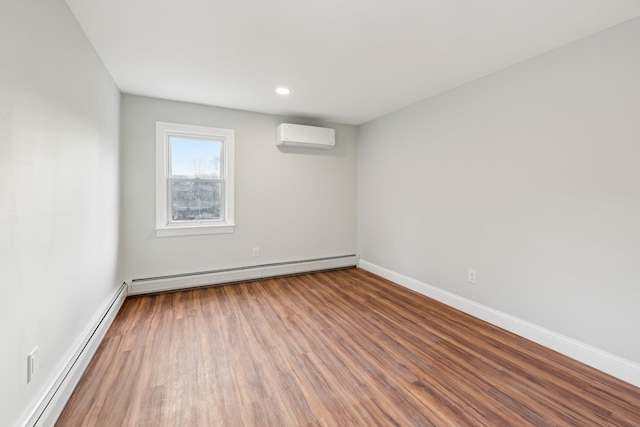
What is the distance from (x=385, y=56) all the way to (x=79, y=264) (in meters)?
2.86

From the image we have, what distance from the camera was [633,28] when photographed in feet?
6.00

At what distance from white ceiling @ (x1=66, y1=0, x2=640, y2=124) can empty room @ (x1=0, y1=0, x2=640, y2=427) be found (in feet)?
0.07

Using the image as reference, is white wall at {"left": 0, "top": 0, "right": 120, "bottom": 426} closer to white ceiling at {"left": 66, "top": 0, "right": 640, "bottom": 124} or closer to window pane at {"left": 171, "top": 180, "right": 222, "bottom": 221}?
white ceiling at {"left": 66, "top": 0, "right": 640, "bottom": 124}

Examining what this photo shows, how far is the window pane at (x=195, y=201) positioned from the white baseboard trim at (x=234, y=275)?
2.52 feet

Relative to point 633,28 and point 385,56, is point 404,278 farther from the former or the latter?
point 633,28

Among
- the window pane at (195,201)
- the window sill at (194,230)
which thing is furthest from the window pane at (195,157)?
the window sill at (194,230)

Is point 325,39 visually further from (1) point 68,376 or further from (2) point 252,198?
(1) point 68,376

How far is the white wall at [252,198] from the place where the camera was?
3.32 metres

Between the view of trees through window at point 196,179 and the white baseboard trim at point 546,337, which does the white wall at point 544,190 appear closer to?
the white baseboard trim at point 546,337

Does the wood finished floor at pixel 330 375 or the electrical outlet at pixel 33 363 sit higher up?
the electrical outlet at pixel 33 363

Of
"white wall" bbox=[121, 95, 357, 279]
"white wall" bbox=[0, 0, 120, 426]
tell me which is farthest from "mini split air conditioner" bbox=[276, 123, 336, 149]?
"white wall" bbox=[0, 0, 120, 426]

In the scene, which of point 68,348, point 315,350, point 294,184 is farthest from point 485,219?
point 68,348

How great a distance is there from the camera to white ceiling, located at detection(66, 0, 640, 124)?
175 cm

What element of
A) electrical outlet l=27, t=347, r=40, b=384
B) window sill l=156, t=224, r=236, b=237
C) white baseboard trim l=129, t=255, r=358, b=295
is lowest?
white baseboard trim l=129, t=255, r=358, b=295
